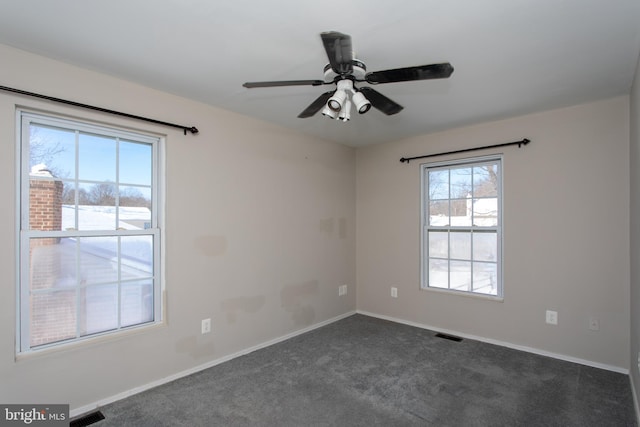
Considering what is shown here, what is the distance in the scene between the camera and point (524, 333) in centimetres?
346

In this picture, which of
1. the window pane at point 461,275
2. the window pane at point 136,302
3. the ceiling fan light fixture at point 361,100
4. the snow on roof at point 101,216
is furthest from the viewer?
the window pane at point 461,275

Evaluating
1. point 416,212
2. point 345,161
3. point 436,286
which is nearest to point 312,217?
point 345,161

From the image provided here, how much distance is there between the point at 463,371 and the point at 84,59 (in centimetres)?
377

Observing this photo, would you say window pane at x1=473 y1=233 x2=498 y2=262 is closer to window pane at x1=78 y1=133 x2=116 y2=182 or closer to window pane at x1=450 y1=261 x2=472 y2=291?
window pane at x1=450 y1=261 x2=472 y2=291

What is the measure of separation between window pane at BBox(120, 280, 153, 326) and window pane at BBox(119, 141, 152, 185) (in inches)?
32.9

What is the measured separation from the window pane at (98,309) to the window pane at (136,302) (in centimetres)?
6

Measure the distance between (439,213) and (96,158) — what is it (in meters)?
3.56

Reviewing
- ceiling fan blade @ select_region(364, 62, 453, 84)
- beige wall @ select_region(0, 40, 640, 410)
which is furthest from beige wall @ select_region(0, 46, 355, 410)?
ceiling fan blade @ select_region(364, 62, 453, 84)

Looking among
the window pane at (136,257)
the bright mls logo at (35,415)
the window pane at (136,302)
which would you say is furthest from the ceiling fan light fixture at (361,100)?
the bright mls logo at (35,415)

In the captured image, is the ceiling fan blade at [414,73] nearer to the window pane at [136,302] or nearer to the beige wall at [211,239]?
the beige wall at [211,239]

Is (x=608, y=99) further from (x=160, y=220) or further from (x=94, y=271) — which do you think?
(x=94, y=271)

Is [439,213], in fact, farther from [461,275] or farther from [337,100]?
[337,100]

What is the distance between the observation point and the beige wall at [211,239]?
2195mm

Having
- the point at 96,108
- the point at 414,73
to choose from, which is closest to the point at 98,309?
the point at 96,108
